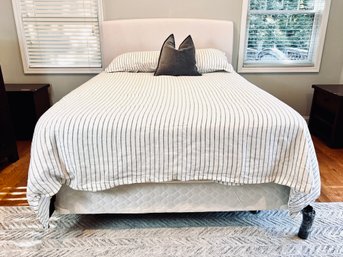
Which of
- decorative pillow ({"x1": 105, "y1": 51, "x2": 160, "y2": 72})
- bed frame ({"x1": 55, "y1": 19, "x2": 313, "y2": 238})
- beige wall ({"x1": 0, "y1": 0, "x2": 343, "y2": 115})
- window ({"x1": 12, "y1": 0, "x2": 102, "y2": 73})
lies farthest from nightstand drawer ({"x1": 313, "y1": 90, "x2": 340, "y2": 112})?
window ({"x1": 12, "y1": 0, "x2": 102, "y2": 73})

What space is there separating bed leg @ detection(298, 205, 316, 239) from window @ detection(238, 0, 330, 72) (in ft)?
6.67

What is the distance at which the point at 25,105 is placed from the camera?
2.93m

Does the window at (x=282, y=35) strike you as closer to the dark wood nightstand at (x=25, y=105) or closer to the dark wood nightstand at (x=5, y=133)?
the dark wood nightstand at (x=25, y=105)

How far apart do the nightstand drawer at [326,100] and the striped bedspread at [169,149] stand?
154 cm

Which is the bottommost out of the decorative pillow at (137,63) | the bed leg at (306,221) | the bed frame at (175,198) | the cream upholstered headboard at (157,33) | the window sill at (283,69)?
the bed leg at (306,221)

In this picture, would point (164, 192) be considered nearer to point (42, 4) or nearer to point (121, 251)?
point (121, 251)

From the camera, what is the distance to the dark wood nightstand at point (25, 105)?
2873 millimetres

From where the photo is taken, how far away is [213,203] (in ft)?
5.16

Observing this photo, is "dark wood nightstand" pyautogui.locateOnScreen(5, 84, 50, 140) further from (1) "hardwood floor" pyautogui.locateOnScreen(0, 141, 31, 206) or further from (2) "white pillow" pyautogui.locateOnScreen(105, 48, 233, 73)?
(2) "white pillow" pyautogui.locateOnScreen(105, 48, 233, 73)

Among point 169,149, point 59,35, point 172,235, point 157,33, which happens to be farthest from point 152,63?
point 172,235

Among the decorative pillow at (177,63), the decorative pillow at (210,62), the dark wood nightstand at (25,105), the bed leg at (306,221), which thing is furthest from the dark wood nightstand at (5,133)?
the bed leg at (306,221)

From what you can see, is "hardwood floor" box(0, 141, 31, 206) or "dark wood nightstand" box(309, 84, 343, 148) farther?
"dark wood nightstand" box(309, 84, 343, 148)

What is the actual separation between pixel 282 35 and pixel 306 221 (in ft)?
7.51

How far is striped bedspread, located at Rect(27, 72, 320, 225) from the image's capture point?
138 centimetres
